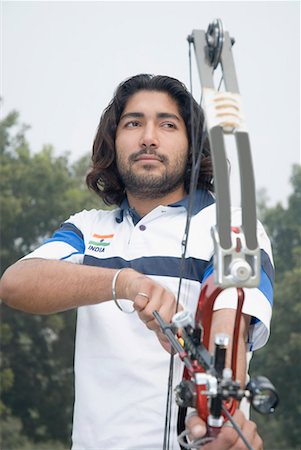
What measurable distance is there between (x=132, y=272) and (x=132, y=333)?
1.07ft

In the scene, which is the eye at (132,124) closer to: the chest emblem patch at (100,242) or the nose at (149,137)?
the nose at (149,137)

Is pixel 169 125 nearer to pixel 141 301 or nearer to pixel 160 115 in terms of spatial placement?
pixel 160 115

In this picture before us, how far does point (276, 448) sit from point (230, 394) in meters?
7.12

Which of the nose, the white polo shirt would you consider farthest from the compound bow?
the nose

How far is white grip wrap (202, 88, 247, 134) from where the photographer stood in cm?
123

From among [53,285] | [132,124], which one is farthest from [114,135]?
[53,285]

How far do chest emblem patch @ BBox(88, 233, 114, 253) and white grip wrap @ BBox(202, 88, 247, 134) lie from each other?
72 centimetres

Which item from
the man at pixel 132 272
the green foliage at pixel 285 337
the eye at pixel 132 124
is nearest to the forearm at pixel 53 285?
the man at pixel 132 272

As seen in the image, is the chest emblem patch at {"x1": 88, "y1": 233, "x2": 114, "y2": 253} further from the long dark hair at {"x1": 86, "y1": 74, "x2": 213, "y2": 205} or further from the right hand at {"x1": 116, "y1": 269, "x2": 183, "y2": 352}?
the right hand at {"x1": 116, "y1": 269, "x2": 183, "y2": 352}

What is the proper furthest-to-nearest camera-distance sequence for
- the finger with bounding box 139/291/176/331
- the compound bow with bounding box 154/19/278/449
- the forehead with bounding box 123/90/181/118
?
1. the forehead with bounding box 123/90/181/118
2. the finger with bounding box 139/291/176/331
3. the compound bow with bounding box 154/19/278/449

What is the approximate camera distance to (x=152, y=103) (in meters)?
1.95

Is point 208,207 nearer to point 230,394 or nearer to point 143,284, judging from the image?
point 143,284

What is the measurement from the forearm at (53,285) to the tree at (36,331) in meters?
6.40

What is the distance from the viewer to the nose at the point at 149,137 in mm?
1833
